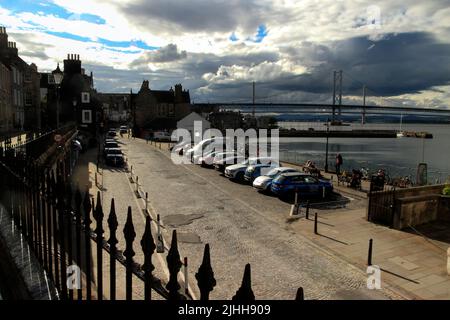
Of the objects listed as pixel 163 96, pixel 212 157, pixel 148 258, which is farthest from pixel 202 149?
pixel 163 96

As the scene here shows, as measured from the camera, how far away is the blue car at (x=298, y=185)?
23.7 meters

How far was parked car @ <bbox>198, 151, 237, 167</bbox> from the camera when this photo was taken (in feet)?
117

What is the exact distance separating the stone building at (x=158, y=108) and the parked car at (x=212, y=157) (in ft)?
186

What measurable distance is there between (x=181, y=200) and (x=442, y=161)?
76.6 metres

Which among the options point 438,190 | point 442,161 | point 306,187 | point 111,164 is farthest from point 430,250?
point 442,161

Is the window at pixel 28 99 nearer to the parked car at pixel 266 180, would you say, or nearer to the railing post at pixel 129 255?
the parked car at pixel 266 180

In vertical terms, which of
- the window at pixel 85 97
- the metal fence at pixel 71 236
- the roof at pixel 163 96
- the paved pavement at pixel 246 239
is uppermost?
the roof at pixel 163 96

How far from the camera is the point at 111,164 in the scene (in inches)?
1467

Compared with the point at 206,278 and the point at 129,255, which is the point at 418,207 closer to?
the point at 129,255

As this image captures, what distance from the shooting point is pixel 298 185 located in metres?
23.8

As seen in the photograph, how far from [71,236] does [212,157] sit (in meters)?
33.2

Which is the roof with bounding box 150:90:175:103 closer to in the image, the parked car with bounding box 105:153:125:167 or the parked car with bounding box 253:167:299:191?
the parked car with bounding box 105:153:125:167

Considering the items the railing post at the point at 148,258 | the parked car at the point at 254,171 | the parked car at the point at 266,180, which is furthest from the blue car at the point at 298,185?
the railing post at the point at 148,258

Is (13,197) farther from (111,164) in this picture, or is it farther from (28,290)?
(111,164)
